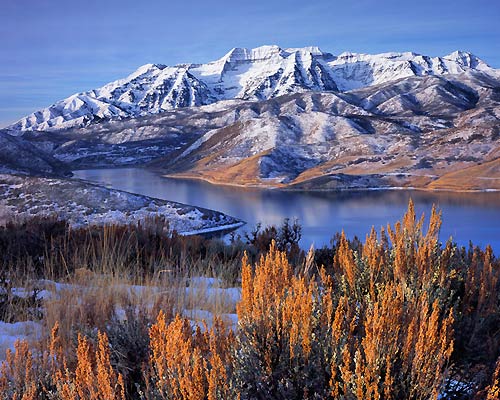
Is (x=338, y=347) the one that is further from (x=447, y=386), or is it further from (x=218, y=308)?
(x=218, y=308)

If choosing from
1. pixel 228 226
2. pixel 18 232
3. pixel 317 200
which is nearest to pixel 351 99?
pixel 317 200

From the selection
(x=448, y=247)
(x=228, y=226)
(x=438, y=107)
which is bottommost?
(x=228, y=226)

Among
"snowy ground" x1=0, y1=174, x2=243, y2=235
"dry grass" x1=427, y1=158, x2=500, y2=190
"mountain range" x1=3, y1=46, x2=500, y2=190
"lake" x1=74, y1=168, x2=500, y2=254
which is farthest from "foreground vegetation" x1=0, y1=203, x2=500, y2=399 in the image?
"mountain range" x1=3, y1=46, x2=500, y2=190

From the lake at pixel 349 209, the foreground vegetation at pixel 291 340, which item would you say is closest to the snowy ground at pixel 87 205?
the lake at pixel 349 209

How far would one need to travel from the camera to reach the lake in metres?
31.8

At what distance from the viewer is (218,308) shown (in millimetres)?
4500

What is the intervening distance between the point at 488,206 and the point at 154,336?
4377 cm

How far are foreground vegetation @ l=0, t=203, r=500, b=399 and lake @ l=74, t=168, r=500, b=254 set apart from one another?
2218 cm

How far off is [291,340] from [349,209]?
41.5 m

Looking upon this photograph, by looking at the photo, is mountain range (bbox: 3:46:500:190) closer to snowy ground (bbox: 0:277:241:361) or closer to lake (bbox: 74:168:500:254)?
lake (bbox: 74:168:500:254)

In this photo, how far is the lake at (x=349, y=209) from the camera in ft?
104

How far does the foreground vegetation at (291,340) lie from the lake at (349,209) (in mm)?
22180

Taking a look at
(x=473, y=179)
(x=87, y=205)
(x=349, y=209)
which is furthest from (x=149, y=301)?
(x=473, y=179)

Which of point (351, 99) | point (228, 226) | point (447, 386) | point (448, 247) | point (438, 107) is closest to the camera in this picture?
point (447, 386)
